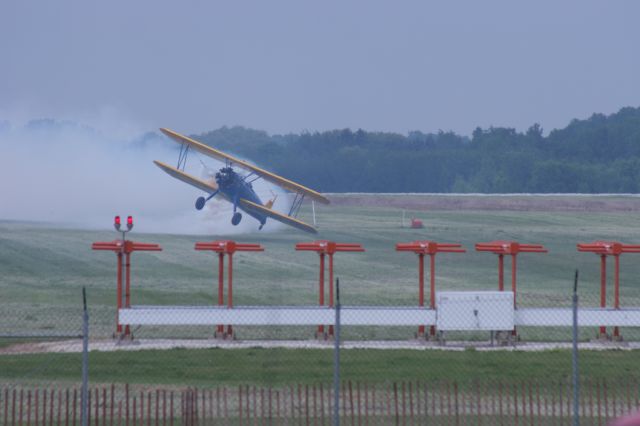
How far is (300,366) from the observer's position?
18.5 m

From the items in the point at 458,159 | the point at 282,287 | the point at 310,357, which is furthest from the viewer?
the point at 458,159

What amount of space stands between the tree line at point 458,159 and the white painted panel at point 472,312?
8628cm

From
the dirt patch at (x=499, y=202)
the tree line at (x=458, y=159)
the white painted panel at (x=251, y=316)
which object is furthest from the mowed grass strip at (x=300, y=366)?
the tree line at (x=458, y=159)

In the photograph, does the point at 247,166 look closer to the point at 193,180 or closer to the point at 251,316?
the point at 193,180

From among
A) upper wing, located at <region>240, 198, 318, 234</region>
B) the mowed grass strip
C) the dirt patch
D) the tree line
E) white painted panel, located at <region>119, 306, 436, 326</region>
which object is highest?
the tree line

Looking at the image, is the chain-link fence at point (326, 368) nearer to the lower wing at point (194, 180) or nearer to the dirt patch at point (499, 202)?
the lower wing at point (194, 180)

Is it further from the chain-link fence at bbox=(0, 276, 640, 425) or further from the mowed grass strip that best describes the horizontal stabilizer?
the mowed grass strip

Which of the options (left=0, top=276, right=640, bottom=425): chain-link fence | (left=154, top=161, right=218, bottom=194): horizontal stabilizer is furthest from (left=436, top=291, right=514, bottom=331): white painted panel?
(left=154, top=161, right=218, bottom=194): horizontal stabilizer

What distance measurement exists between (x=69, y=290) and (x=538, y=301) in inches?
475

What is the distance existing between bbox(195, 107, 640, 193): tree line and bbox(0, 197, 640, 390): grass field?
5349 centimetres

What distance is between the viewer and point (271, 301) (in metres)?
29.1

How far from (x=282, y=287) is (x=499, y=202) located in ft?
188

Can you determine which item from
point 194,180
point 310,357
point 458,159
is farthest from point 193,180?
point 458,159

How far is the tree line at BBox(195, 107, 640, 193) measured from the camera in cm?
Answer: 11825
